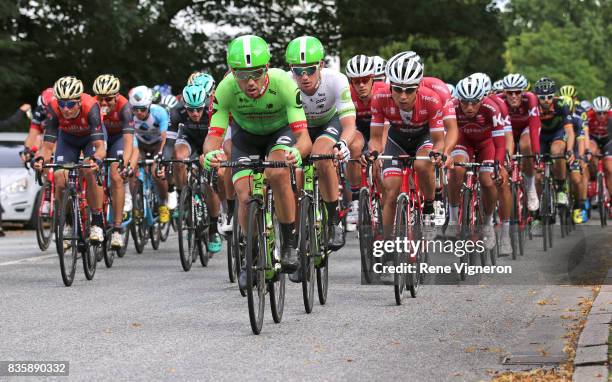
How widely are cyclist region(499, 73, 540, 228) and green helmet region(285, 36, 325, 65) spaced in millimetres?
5784

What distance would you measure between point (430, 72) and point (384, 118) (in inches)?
1342

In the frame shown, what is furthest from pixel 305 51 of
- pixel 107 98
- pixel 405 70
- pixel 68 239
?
pixel 107 98

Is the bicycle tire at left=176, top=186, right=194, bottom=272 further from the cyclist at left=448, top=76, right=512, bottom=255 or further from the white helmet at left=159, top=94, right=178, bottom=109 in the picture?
the white helmet at left=159, top=94, right=178, bottom=109

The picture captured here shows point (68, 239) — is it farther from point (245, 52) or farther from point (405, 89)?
point (245, 52)

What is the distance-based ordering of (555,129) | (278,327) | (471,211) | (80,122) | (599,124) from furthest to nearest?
(599,124), (555,129), (80,122), (471,211), (278,327)

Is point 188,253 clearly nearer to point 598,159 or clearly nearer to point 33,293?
point 33,293

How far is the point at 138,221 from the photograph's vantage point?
1808cm

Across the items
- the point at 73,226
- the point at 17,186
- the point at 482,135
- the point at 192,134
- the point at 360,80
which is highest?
the point at 360,80

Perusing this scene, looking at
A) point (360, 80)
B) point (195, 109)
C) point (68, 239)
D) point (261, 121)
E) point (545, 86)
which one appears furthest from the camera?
point (545, 86)

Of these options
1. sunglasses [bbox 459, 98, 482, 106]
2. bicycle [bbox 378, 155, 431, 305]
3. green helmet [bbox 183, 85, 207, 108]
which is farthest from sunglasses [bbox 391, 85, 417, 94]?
green helmet [bbox 183, 85, 207, 108]

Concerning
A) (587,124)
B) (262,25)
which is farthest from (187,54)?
(587,124)

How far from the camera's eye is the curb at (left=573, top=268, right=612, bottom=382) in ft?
26.6

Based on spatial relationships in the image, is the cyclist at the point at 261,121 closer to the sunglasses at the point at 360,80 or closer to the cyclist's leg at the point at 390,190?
the cyclist's leg at the point at 390,190

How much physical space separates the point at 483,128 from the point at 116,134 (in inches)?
162
